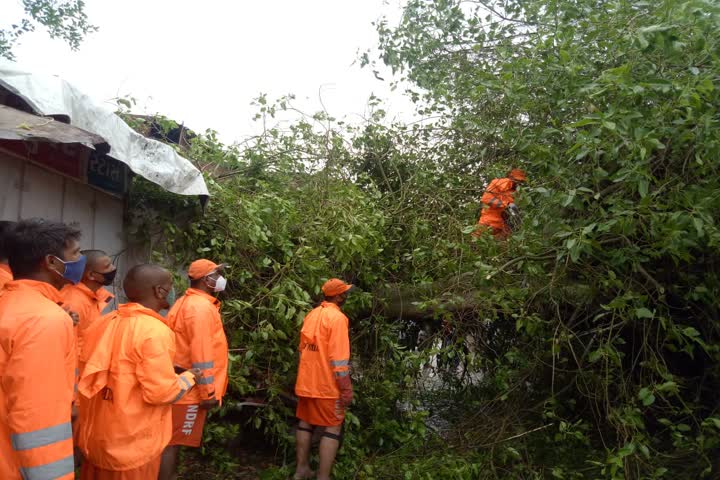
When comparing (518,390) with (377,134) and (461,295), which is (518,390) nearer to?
(461,295)

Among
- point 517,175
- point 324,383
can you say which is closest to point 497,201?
point 517,175

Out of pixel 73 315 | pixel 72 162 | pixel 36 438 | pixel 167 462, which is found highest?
pixel 72 162

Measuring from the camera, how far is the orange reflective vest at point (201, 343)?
3.59m

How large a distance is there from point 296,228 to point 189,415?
2.17 meters

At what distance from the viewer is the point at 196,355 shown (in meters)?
3.56

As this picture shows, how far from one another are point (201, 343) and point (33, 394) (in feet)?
5.08

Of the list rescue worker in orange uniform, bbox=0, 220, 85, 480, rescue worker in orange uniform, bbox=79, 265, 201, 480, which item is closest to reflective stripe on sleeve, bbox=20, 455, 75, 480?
rescue worker in orange uniform, bbox=0, 220, 85, 480

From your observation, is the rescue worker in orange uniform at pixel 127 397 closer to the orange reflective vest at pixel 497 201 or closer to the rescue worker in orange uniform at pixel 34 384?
the rescue worker in orange uniform at pixel 34 384

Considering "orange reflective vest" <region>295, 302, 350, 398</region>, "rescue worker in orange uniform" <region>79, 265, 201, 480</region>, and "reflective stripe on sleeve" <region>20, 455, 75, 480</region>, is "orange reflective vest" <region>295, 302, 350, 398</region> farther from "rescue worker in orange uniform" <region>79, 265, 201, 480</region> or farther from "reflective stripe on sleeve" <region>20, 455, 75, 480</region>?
"reflective stripe on sleeve" <region>20, 455, 75, 480</region>

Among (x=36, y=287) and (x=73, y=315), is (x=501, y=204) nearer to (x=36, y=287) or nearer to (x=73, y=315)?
(x=73, y=315)

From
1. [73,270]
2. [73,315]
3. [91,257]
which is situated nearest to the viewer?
[73,270]

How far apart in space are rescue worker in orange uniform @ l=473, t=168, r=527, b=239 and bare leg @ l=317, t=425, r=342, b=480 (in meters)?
2.19

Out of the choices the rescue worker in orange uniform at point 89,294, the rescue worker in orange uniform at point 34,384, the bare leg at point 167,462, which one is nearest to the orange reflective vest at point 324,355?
the bare leg at point 167,462

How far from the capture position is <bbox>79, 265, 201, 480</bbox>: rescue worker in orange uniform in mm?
2637
